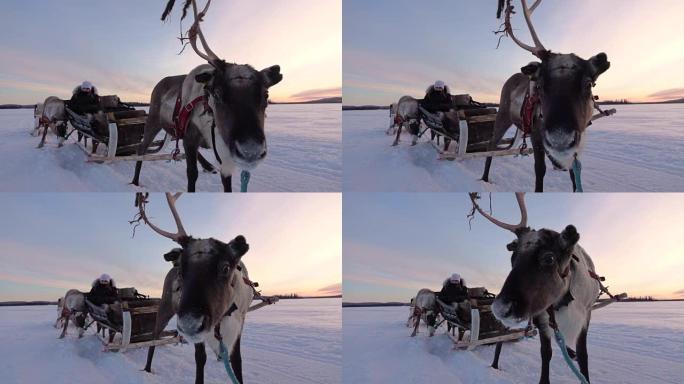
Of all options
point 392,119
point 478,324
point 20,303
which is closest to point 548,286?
point 478,324

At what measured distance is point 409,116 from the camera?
15.0 feet

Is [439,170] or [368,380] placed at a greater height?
[439,170]

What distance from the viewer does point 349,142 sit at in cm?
474

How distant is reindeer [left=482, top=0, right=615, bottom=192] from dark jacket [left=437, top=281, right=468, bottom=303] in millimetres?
1248

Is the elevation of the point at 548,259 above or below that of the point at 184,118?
below

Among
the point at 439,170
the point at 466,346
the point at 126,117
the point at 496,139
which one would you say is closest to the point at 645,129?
the point at 496,139

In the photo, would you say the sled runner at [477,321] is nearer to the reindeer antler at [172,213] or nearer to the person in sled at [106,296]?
the reindeer antler at [172,213]

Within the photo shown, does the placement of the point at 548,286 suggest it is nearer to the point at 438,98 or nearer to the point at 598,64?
the point at 598,64

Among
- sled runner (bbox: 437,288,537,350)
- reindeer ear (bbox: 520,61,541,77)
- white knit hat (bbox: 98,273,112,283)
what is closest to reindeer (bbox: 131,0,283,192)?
white knit hat (bbox: 98,273,112,283)

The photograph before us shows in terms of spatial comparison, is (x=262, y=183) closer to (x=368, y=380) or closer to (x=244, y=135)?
(x=244, y=135)

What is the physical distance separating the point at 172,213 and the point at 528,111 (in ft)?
9.25

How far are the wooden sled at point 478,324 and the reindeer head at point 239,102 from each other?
248cm

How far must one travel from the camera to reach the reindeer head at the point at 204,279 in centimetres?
358

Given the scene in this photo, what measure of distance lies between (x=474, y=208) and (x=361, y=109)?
1.28 metres
